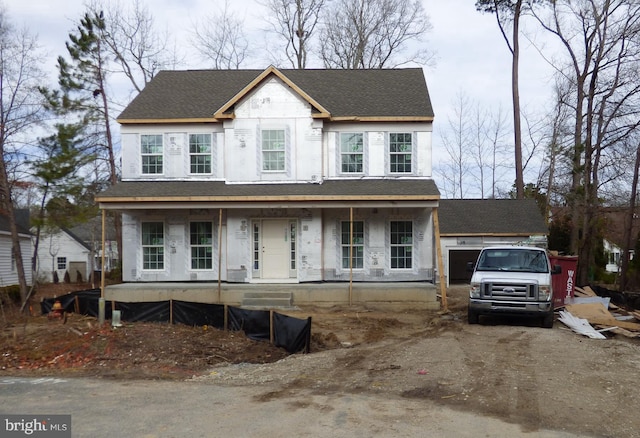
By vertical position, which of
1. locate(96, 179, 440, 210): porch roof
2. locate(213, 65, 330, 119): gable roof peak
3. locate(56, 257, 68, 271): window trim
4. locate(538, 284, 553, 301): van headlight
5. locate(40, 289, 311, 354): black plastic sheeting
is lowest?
locate(56, 257, 68, 271): window trim

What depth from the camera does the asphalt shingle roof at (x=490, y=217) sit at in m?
28.0

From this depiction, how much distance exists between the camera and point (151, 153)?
21.4 metres

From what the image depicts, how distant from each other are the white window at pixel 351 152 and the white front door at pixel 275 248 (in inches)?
113

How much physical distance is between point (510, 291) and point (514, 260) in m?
1.36

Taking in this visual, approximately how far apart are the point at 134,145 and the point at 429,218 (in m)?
10.7

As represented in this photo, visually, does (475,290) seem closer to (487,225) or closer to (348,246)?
(348,246)

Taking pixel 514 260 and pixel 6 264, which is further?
pixel 6 264

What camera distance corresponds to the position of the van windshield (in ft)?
49.8

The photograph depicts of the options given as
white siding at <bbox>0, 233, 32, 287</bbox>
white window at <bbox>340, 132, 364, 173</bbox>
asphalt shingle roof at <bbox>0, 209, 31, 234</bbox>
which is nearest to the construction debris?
white window at <bbox>340, 132, 364, 173</bbox>

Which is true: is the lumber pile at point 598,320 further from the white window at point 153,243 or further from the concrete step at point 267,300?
the white window at point 153,243

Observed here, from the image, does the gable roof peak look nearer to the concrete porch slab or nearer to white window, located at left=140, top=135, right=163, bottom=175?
white window, located at left=140, top=135, right=163, bottom=175

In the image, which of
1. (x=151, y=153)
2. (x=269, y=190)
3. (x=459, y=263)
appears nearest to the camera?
(x=269, y=190)

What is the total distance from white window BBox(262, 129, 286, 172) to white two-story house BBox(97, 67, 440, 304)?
3 centimetres

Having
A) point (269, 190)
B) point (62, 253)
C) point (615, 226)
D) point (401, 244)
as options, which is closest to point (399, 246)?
point (401, 244)
